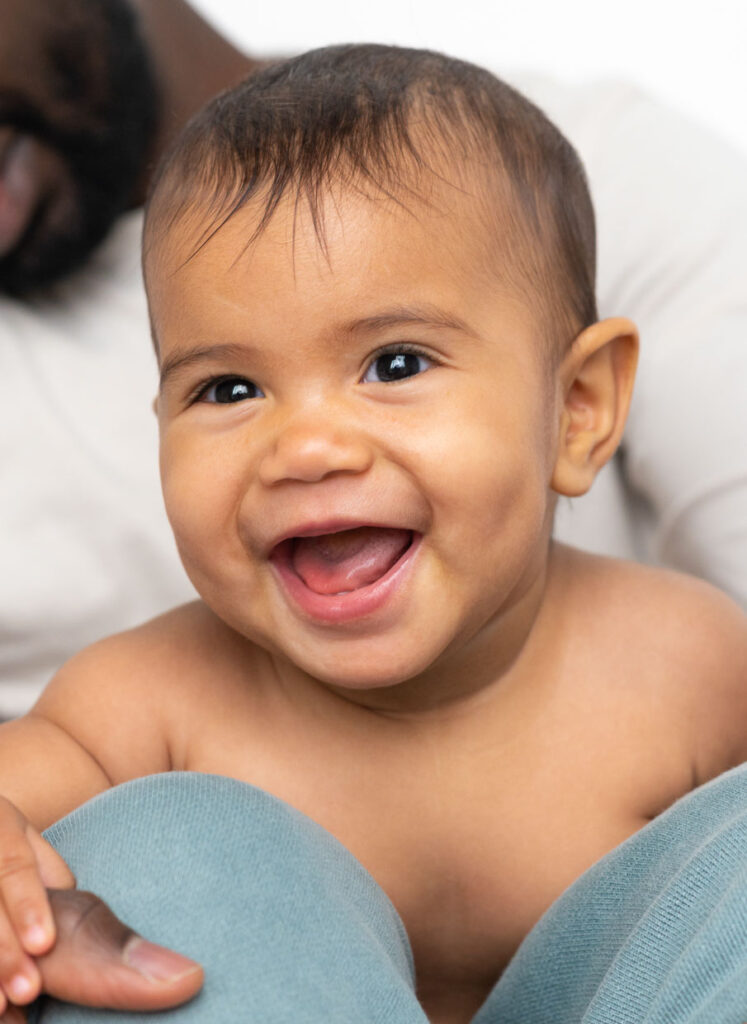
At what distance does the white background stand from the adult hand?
2.16 meters

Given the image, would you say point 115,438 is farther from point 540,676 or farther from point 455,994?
point 455,994

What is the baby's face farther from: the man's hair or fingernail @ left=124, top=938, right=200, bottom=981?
fingernail @ left=124, top=938, right=200, bottom=981

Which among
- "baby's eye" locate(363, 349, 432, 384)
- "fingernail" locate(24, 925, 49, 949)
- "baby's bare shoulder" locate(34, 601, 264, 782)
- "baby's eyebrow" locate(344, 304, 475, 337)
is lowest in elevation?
"baby's bare shoulder" locate(34, 601, 264, 782)

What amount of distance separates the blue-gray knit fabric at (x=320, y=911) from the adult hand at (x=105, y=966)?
1 centimetres

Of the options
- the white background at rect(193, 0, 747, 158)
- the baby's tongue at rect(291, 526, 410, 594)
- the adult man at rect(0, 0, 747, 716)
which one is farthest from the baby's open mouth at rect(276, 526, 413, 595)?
the white background at rect(193, 0, 747, 158)

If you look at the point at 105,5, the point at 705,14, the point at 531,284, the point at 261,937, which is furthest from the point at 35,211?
the point at 705,14

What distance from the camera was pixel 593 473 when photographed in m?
1.07

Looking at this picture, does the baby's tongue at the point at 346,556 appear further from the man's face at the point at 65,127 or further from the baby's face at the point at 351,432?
the man's face at the point at 65,127

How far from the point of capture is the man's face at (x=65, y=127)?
5.13 ft

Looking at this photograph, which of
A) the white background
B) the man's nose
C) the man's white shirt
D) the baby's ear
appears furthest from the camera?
the white background

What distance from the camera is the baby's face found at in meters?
0.88

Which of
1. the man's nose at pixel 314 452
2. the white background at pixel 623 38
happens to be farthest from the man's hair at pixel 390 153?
the white background at pixel 623 38

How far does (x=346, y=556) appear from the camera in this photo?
0.92 meters

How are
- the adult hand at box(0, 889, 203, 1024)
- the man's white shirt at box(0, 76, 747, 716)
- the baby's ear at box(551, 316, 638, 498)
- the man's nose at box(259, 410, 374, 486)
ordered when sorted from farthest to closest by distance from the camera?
the man's white shirt at box(0, 76, 747, 716) → the baby's ear at box(551, 316, 638, 498) → the man's nose at box(259, 410, 374, 486) → the adult hand at box(0, 889, 203, 1024)
